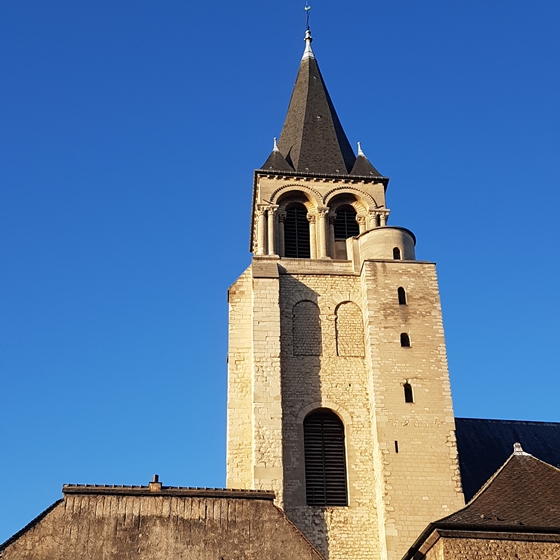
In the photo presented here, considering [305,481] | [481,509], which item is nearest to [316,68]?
[305,481]

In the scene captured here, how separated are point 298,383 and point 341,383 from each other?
106cm

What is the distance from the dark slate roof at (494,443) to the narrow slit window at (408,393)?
256 cm

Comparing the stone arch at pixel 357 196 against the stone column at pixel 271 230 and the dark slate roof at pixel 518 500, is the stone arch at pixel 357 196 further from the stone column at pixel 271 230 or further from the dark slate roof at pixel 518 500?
the dark slate roof at pixel 518 500

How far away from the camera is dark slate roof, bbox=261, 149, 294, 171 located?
87.4 ft

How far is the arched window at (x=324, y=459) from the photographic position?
20797 millimetres

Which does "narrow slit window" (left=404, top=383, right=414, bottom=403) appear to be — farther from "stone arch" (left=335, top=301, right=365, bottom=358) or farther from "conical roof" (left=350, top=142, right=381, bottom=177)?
"conical roof" (left=350, top=142, right=381, bottom=177)

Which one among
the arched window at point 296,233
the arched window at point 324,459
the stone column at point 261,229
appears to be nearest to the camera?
the arched window at point 324,459

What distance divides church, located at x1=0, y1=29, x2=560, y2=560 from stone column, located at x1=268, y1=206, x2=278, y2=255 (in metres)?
0.05

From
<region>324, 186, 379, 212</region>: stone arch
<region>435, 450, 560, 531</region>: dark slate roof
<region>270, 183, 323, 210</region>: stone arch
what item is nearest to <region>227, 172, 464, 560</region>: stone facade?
<region>324, 186, 379, 212</region>: stone arch

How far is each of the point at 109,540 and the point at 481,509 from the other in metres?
6.80

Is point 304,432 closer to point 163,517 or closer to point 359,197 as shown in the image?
point 163,517

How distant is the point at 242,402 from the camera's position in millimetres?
22125

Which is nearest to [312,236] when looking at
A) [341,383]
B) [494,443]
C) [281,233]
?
[281,233]

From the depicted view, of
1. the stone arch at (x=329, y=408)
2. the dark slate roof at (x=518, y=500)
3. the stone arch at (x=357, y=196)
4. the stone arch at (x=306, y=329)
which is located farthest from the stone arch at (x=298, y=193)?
the dark slate roof at (x=518, y=500)
